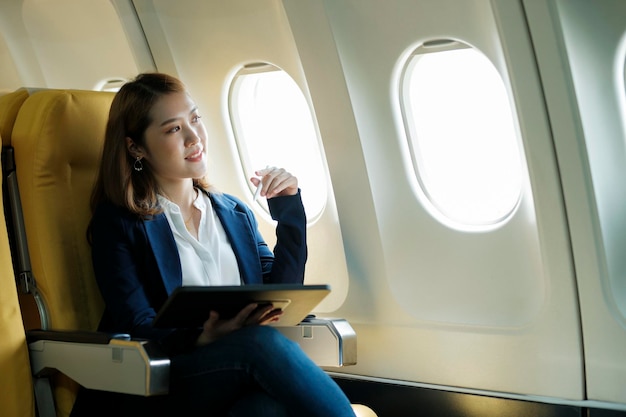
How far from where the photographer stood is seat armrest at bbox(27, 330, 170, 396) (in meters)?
2.47

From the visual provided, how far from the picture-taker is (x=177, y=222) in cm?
312

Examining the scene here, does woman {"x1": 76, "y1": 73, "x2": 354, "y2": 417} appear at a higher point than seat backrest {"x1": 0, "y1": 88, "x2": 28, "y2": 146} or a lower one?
lower

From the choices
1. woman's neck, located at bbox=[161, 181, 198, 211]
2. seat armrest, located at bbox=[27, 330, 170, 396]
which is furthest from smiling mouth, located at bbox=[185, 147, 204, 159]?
seat armrest, located at bbox=[27, 330, 170, 396]

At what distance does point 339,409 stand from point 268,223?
1960 mm

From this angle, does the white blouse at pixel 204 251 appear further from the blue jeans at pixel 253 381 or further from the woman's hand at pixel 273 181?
the blue jeans at pixel 253 381

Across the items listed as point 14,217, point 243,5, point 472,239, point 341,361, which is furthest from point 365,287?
point 14,217

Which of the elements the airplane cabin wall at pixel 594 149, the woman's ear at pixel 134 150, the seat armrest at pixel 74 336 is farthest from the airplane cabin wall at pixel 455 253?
the seat armrest at pixel 74 336

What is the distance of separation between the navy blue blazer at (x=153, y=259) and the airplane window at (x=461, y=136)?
82 cm

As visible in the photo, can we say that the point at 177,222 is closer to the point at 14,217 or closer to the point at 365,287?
the point at 14,217

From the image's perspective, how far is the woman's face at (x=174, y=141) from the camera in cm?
309

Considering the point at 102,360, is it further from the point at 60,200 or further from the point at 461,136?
the point at 461,136

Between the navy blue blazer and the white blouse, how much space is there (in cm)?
3

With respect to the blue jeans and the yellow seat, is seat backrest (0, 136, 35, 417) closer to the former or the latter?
the yellow seat

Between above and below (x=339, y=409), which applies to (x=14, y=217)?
above
